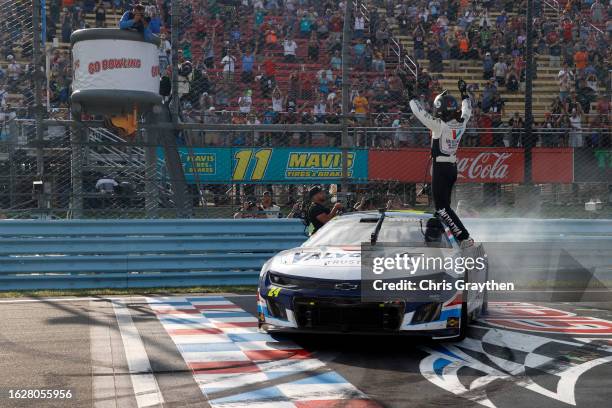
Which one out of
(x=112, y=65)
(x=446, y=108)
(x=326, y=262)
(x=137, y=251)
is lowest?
(x=137, y=251)

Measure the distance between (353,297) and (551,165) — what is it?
8456mm

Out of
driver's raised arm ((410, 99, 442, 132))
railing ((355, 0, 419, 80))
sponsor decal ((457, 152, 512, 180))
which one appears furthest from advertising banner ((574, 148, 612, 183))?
driver's raised arm ((410, 99, 442, 132))

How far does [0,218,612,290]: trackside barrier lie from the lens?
11.3 m

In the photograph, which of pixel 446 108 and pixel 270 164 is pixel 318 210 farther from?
pixel 270 164

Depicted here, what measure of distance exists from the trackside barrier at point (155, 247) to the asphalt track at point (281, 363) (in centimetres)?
194

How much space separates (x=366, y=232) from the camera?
832 centimetres

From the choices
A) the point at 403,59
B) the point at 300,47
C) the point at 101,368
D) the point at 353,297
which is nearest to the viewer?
the point at 101,368

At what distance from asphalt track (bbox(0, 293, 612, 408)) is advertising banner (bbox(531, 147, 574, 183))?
526 centimetres

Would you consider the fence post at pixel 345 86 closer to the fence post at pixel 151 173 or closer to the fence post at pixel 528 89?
the fence post at pixel 151 173

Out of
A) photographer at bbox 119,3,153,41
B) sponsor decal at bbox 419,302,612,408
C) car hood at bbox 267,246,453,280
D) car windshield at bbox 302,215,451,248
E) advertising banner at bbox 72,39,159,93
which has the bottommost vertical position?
sponsor decal at bbox 419,302,612,408

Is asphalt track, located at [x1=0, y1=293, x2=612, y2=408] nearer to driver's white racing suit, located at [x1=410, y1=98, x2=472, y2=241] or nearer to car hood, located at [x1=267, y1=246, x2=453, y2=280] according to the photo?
car hood, located at [x1=267, y1=246, x2=453, y2=280]

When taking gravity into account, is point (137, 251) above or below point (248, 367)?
above

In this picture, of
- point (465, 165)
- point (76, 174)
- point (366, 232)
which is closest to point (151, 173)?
A: point (76, 174)

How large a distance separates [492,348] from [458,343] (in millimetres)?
314
